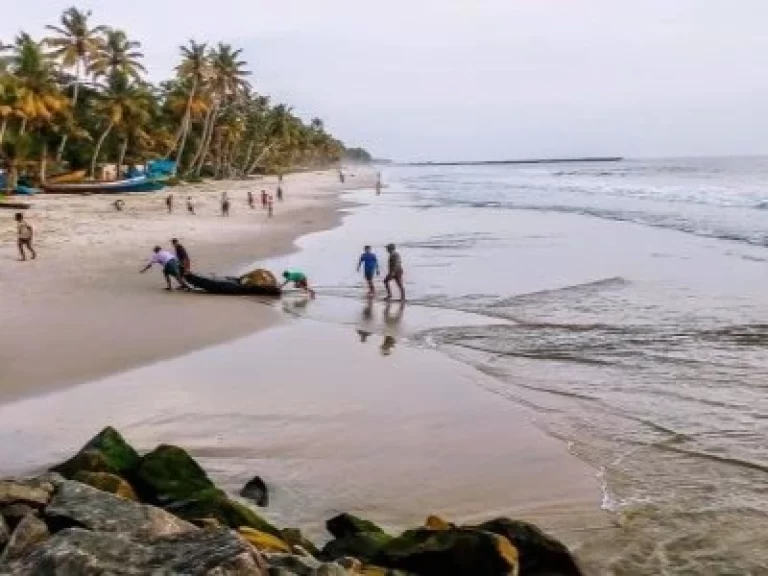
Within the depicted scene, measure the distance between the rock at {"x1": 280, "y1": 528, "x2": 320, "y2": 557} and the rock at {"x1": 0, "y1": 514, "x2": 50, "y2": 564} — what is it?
1.69 meters

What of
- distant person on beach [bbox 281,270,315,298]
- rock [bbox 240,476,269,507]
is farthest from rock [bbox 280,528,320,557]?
distant person on beach [bbox 281,270,315,298]

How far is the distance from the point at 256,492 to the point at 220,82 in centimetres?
7391

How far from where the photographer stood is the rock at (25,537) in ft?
16.6

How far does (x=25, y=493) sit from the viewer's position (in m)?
6.00

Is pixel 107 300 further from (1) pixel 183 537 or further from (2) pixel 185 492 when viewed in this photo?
(1) pixel 183 537

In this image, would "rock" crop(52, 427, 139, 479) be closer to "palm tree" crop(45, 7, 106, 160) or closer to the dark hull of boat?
the dark hull of boat

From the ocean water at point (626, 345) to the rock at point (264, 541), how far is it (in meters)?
2.43

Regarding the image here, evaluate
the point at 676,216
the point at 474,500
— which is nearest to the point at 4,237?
the point at 474,500

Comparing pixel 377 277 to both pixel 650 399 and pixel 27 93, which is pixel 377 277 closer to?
pixel 650 399

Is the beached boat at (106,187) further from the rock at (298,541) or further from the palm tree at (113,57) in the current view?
the rock at (298,541)

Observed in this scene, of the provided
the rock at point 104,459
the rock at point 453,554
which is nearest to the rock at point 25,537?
the rock at point 104,459

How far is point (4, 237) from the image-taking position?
2858 cm

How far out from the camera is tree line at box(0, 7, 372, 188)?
172 ft

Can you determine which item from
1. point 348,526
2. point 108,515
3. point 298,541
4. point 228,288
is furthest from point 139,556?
point 228,288
